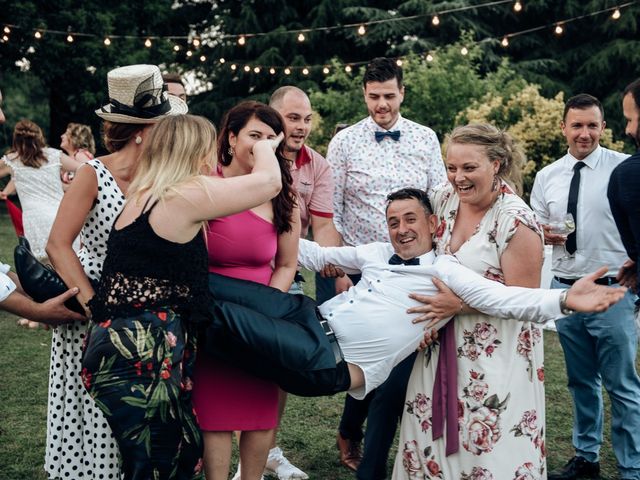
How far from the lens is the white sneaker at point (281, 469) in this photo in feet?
13.9

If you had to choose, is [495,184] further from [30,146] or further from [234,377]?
[30,146]

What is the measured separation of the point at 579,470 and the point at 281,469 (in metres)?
1.78

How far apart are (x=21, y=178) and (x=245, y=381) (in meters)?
5.90

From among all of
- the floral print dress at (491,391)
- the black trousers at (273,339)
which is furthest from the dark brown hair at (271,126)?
the floral print dress at (491,391)

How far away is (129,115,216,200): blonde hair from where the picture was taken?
8.77ft

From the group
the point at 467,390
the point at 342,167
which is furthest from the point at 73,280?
the point at 342,167

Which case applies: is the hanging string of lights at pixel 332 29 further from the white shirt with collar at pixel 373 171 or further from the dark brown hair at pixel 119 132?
the dark brown hair at pixel 119 132

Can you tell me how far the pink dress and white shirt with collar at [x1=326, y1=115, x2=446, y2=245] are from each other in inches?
61.7

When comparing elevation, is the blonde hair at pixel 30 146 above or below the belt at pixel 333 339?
above

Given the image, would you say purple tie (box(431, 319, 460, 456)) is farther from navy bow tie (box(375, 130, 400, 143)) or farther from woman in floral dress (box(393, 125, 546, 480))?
navy bow tie (box(375, 130, 400, 143))

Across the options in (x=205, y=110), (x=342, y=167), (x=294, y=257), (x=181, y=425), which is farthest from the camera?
(x=205, y=110)

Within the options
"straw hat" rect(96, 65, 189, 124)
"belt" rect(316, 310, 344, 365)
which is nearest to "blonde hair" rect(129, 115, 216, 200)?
"straw hat" rect(96, 65, 189, 124)

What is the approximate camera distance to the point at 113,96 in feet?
10.4

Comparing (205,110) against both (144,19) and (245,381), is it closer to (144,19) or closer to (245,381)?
(144,19)
